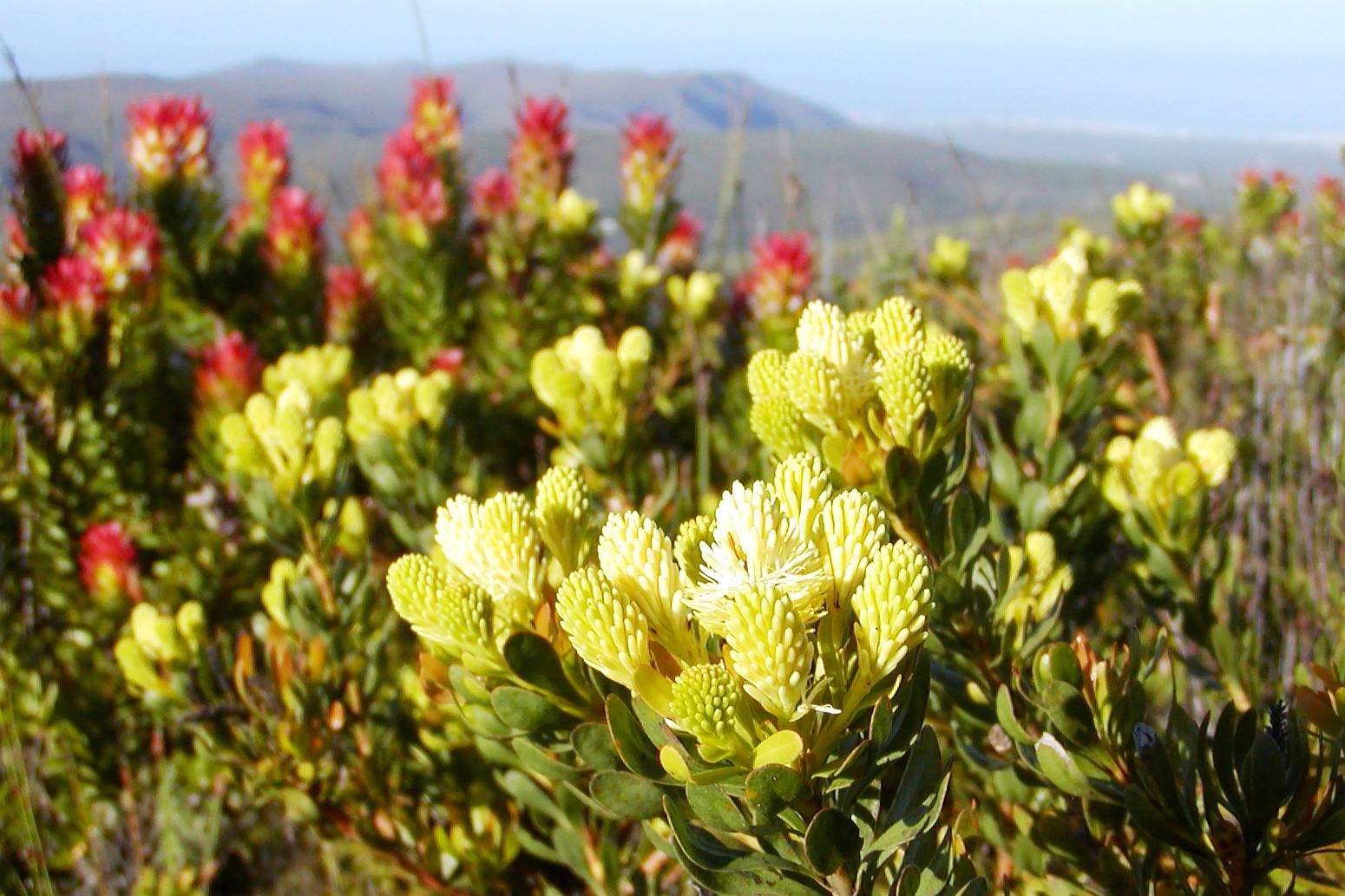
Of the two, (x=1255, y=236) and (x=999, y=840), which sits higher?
(x=1255, y=236)

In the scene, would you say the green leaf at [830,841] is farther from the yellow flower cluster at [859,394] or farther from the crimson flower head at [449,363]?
the crimson flower head at [449,363]

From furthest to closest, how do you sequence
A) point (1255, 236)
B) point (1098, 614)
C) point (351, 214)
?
point (1255, 236)
point (351, 214)
point (1098, 614)

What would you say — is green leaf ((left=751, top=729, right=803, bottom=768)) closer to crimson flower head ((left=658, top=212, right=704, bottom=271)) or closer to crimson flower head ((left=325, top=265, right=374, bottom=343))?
crimson flower head ((left=325, top=265, right=374, bottom=343))

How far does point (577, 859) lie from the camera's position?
1.32 metres

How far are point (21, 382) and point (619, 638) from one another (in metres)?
2.26

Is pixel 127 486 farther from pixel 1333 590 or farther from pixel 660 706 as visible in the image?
pixel 1333 590

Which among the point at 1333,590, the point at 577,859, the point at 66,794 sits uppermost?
the point at 1333,590

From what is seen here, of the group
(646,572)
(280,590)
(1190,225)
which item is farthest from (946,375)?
(1190,225)

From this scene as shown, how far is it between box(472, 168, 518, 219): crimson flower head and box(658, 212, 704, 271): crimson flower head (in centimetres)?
55

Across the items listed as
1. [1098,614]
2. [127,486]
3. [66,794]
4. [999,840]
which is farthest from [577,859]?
[127,486]

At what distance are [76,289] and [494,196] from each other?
1.39m

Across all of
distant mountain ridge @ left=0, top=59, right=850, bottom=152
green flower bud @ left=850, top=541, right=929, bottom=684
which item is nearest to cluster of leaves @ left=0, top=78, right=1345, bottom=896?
green flower bud @ left=850, top=541, right=929, bottom=684

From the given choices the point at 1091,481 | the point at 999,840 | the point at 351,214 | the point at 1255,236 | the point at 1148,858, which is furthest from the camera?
the point at 1255,236

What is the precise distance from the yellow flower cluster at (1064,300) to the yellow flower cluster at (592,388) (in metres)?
0.64
